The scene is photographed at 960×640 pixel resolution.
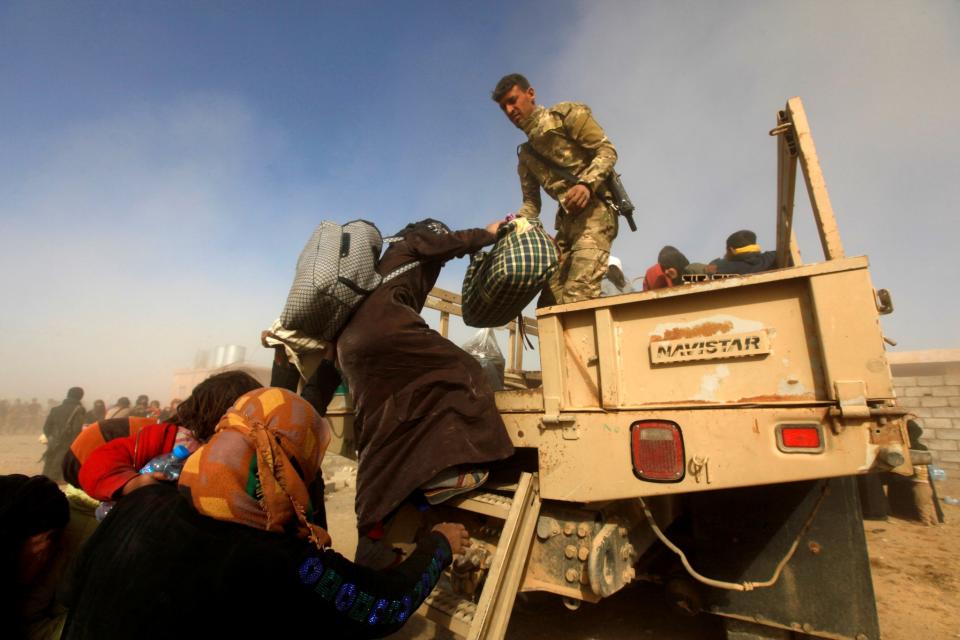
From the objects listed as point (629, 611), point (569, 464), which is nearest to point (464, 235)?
point (569, 464)

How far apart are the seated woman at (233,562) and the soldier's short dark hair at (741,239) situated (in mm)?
3507

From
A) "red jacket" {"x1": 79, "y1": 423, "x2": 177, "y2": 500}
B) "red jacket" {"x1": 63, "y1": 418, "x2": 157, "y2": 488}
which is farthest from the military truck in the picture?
"red jacket" {"x1": 63, "y1": 418, "x2": 157, "y2": 488}

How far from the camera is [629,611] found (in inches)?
122

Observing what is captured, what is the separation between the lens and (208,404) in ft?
6.06

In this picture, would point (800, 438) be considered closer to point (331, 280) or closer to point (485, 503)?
point (485, 503)

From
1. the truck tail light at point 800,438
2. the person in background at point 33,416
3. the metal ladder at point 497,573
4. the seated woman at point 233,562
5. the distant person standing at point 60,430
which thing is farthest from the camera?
the person in background at point 33,416

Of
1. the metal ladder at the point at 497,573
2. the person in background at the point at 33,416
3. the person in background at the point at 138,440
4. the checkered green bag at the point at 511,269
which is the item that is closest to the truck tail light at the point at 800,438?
the metal ladder at the point at 497,573

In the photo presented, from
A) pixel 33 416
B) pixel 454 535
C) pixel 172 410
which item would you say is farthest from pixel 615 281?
pixel 33 416

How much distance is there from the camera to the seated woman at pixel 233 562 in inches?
39.2

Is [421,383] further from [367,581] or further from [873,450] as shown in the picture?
[873,450]

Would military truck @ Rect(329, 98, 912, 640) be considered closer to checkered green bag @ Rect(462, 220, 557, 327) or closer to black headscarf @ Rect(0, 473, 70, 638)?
checkered green bag @ Rect(462, 220, 557, 327)

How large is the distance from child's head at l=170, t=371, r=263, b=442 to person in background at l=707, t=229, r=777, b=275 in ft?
11.0

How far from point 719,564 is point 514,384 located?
1755mm

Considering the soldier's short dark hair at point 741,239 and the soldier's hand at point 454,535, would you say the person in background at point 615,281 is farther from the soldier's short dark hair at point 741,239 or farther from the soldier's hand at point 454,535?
the soldier's hand at point 454,535
